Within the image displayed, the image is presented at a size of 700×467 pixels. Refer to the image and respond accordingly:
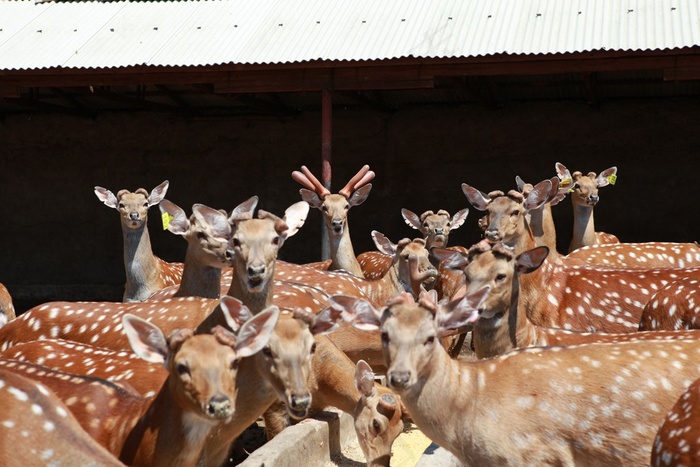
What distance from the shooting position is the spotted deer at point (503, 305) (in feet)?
18.7

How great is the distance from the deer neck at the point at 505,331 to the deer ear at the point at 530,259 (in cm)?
8

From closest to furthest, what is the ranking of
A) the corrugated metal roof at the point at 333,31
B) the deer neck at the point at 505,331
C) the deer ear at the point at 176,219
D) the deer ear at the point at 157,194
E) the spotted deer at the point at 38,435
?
the spotted deer at the point at 38,435
the deer neck at the point at 505,331
the deer ear at the point at 176,219
the deer ear at the point at 157,194
the corrugated metal roof at the point at 333,31

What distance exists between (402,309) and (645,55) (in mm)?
6579

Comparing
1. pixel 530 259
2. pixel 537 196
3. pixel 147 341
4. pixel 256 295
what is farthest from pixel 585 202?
pixel 147 341

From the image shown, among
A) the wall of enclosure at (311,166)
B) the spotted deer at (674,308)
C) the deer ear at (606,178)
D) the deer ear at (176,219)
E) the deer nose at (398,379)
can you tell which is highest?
the deer nose at (398,379)

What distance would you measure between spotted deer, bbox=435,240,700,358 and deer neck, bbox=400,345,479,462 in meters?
0.97

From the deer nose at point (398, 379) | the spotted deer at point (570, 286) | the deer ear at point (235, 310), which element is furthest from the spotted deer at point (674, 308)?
the deer ear at point (235, 310)

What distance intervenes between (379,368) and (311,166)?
823 centimetres

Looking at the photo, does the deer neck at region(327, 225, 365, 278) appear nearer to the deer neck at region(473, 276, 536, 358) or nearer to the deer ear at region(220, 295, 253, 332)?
the deer neck at region(473, 276, 536, 358)

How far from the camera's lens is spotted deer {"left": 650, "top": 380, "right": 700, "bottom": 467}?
3420 millimetres

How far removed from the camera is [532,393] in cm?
459

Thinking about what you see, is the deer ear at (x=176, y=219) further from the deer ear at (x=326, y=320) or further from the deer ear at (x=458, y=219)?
the deer ear at (x=458, y=219)

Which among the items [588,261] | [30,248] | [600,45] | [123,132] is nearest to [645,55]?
[600,45]

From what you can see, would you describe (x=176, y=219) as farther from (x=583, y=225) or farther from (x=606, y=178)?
(x=606, y=178)
